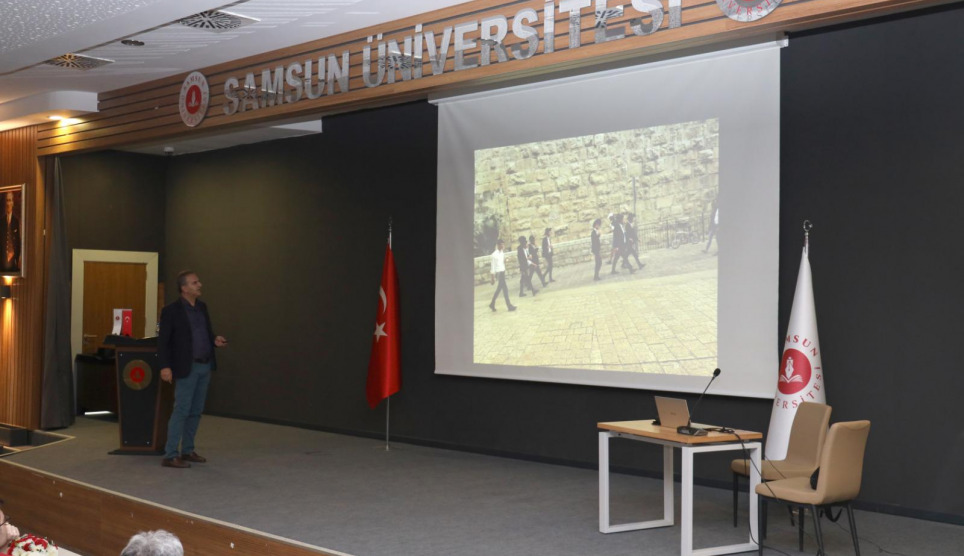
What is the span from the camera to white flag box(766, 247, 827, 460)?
19.8ft

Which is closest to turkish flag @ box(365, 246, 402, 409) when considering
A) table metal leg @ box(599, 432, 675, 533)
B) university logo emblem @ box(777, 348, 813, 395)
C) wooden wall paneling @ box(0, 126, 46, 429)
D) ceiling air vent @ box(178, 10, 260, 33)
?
ceiling air vent @ box(178, 10, 260, 33)

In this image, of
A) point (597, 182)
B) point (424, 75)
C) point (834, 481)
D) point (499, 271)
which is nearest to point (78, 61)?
point (424, 75)

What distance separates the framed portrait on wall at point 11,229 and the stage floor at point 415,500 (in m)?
2.57

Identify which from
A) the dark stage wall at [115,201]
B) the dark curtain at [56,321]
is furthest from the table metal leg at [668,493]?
the dark stage wall at [115,201]

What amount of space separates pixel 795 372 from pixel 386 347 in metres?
3.90

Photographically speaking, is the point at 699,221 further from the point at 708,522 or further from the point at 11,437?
the point at 11,437

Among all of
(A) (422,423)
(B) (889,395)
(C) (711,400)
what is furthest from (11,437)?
(B) (889,395)

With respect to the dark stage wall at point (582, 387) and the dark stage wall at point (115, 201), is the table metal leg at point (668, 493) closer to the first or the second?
the dark stage wall at point (582, 387)

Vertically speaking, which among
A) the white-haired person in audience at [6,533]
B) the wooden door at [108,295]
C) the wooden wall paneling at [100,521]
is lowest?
the wooden wall paneling at [100,521]

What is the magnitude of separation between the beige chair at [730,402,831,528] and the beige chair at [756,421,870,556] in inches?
16.1

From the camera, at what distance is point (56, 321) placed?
10.0m

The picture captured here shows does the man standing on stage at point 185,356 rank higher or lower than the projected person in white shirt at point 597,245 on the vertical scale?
lower

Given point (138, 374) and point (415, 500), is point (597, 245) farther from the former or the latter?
point (138, 374)

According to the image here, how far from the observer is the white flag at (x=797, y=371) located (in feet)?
19.8
